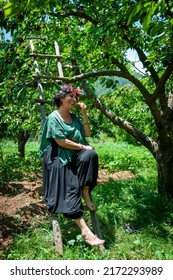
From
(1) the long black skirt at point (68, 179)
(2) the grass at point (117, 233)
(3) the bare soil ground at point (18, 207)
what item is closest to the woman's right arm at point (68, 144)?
(1) the long black skirt at point (68, 179)

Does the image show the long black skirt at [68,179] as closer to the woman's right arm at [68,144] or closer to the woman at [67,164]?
the woman at [67,164]

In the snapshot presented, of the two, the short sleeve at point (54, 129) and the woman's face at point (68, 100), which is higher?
the woman's face at point (68, 100)

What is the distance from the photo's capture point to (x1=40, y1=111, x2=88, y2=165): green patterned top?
3.15 m

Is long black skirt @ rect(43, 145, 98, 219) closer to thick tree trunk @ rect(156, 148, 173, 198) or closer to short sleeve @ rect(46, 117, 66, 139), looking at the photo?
short sleeve @ rect(46, 117, 66, 139)

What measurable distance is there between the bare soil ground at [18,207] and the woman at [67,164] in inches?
44.0

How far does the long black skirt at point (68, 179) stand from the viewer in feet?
10.5

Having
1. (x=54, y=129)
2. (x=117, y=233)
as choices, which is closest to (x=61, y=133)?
(x=54, y=129)

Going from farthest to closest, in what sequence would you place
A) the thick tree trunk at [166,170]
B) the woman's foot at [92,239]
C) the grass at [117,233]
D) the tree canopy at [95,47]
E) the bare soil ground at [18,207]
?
the thick tree trunk at [166,170] → the bare soil ground at [18,207] → the tree canopy at [95,47] → the grass at [117,233] → the woman's foot at [92,239]

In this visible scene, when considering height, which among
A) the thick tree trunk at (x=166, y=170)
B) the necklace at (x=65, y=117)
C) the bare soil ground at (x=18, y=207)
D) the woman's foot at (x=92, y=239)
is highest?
the necklace at (x=65, y=117)

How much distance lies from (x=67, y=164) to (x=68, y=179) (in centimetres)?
16

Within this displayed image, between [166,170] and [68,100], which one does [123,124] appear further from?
[68,100]

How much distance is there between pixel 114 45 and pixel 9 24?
1571 mm

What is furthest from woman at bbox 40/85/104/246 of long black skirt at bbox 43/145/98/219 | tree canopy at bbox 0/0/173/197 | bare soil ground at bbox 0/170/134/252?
bare soil ground at bbox 0/170/134/252
